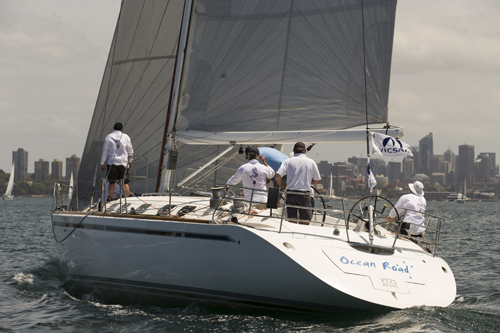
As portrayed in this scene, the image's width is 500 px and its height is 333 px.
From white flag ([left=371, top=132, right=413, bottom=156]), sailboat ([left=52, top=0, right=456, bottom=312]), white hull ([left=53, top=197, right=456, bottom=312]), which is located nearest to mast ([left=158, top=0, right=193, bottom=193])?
sailboat ([left=52, top=0, right=456, bottom=312])

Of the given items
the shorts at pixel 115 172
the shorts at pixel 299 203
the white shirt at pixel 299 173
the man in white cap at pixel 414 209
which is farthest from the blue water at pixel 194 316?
the shorts at pixel 115 172

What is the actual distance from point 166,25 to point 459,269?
741cm

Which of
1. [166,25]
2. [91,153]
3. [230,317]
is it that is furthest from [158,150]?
[230,317]

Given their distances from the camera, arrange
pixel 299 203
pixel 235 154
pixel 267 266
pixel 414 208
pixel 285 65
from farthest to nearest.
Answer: pixel 235 154 < pixel 285 65 < pixel 414 208 < pixel 299 203 < pixel 267 266

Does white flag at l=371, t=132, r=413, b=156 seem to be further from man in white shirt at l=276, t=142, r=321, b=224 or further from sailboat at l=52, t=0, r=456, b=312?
man in white shirt at l=276, t=142, r=321, b=224

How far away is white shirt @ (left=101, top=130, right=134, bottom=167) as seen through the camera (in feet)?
26.5

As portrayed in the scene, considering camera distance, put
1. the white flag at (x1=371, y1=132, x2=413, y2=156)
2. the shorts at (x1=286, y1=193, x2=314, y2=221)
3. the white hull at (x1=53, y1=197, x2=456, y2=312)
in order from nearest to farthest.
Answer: the white hull at (x1=53, y1=197, x2=456, y2=312)
the shorts at (x1=286, y1=193, x2=314, y2=221)
the white flag at (x1=371, y1=132, x2=413, y2=156)

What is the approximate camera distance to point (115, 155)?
26.6ft

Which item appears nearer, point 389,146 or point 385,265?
point 385,265

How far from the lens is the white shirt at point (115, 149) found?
26.5 ft

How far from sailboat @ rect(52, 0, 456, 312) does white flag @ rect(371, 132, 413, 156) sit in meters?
0.60

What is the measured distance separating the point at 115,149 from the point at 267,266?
376 centimetres

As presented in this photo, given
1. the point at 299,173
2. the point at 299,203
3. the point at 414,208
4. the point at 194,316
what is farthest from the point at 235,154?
the point at 194,316

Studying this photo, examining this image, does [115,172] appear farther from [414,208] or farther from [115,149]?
[414,208]
